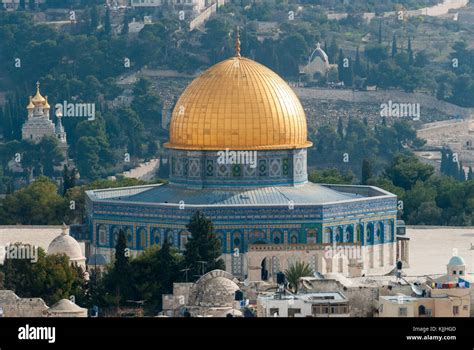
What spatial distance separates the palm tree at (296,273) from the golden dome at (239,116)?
565 cm

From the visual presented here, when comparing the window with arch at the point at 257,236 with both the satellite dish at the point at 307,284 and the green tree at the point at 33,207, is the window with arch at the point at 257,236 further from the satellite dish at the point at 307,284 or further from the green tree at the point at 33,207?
the green tree at the point at 33,207

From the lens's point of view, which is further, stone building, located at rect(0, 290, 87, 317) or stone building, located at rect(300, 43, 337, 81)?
stone building, located at rect(300, 43, 337, 81)

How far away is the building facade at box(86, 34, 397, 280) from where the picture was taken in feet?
142

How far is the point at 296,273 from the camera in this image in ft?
121

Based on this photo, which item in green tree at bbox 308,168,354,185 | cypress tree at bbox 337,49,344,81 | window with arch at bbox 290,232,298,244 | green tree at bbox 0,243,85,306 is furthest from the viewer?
cypress tree at bbox 337,49,344,81

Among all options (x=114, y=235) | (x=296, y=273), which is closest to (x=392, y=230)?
(x=114, y=235)

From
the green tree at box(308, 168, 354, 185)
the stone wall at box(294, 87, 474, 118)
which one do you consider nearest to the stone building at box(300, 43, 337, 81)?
the stone wall at box(294, 87, 474, 118)

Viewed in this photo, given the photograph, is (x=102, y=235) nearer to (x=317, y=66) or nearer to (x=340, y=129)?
(x=340, y=129)

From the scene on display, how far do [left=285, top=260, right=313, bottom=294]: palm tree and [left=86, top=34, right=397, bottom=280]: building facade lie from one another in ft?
10.4

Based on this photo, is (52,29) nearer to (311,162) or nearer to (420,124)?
(420,124)

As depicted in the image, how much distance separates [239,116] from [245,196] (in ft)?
5.59

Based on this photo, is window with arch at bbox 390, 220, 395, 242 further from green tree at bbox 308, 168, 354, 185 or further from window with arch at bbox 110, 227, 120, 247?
green tree at bbox 308, 168, 354, 185

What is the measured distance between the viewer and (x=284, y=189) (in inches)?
1777

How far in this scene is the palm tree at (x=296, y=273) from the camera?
35.5m
